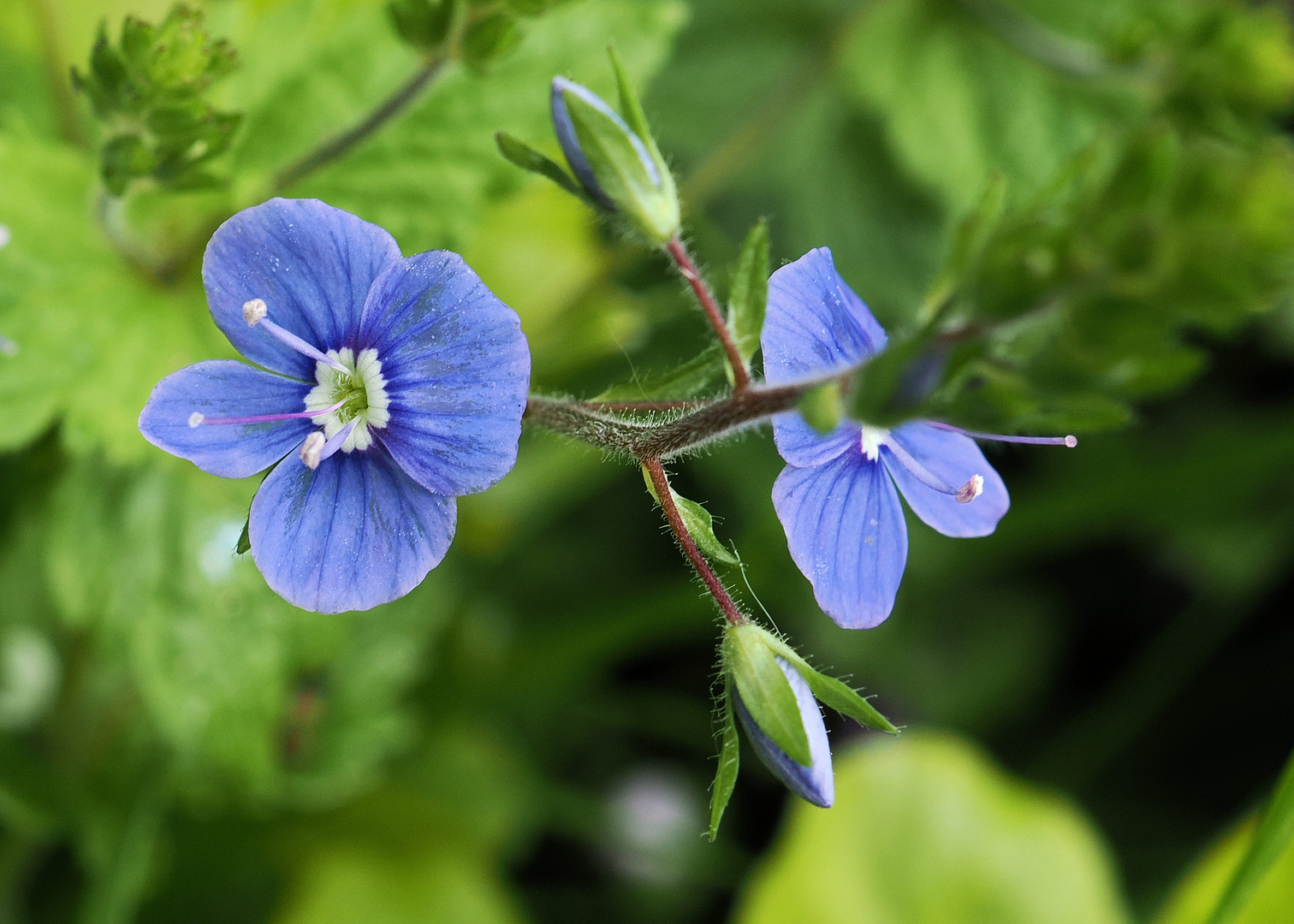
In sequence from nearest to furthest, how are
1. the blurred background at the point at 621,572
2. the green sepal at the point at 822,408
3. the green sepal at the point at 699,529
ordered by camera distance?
1. the green sepal at the point at 822,408
2. the green sepal at the point at 699,529
3. the blurred background at the point at 621,572

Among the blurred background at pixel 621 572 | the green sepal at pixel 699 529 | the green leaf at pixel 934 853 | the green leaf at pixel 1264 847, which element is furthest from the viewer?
the green leaf at pixel 934 853

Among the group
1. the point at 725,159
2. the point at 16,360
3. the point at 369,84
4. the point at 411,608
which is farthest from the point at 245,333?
the point at 725,159

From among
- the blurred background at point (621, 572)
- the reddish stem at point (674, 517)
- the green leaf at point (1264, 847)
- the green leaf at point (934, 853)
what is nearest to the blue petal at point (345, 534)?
the reddish stem at point (674, 517)

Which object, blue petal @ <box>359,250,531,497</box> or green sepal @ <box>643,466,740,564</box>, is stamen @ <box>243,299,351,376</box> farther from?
green sepal @ <box>643,466,740,564</box>

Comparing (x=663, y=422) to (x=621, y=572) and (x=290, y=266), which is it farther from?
(x=621, y=572)

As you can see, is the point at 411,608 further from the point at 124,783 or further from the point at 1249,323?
the point at 1249,323

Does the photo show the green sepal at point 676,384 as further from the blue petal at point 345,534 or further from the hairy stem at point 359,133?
the hairy stem at point 359,133
